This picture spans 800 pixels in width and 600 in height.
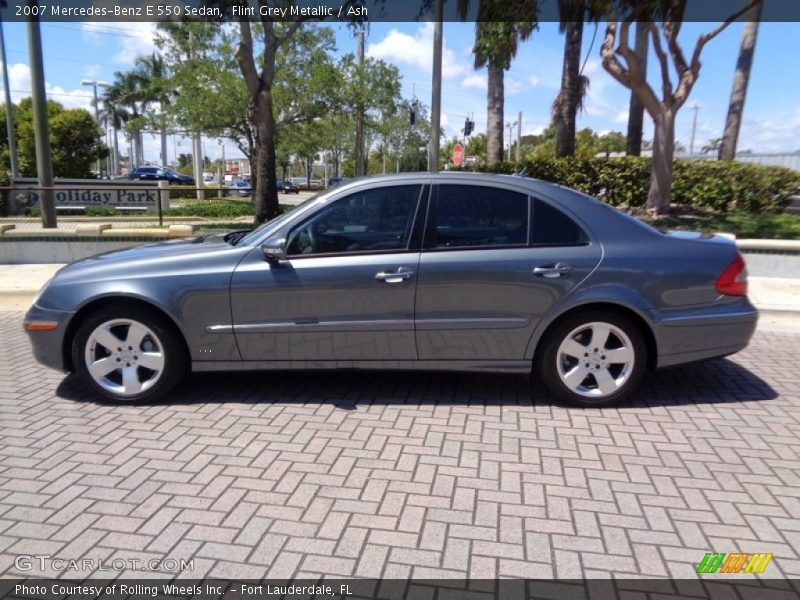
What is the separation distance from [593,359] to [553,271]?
27.4 inches

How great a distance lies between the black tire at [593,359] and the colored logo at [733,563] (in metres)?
1.67

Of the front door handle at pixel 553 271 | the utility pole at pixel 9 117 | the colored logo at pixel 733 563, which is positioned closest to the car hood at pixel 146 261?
the front door handle at pixel 553 271

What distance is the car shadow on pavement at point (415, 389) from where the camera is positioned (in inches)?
177

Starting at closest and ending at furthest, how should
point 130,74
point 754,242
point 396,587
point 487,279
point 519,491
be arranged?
point 396,587 < point 519,491 < point 487,279 < point 754,242 < point 130,74

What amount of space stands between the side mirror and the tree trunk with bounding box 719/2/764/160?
63.0 feet

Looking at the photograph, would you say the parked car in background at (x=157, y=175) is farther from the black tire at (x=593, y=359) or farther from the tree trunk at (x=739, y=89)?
the black tire at (x=593, y=359)

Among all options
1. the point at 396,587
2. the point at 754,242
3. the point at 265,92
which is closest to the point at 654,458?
the point at 396,587

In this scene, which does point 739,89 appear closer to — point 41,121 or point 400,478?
point 41,121

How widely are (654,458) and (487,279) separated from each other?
5.00 ft

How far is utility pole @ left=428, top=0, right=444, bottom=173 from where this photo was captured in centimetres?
1195

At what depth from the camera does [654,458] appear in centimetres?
360

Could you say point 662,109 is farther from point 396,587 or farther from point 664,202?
point 396,587

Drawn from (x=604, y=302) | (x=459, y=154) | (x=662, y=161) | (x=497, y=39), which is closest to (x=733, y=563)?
(x=604, y=302)

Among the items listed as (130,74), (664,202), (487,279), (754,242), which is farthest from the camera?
(130,74)
